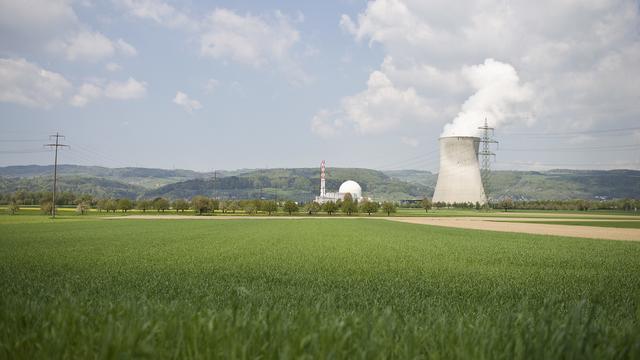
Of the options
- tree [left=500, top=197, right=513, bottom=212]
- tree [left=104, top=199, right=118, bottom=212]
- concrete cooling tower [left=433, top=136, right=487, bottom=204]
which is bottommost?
tree [left=104, top=199, right=118, bottom=212]

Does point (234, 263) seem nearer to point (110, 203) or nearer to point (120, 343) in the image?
point (120, 343)

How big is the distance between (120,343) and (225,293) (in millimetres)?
6690

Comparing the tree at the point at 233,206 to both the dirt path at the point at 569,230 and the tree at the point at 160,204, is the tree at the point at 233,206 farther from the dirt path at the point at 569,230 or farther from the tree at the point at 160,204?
the dirt path at the point at 569,230

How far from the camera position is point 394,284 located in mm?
12773

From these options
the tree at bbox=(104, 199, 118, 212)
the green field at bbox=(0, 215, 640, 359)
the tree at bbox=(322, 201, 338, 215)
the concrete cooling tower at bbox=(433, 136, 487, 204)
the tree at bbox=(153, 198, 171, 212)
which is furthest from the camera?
the tree at bbox=(153, 198, 171, 212)

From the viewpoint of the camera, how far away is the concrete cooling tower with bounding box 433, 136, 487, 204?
89.0m

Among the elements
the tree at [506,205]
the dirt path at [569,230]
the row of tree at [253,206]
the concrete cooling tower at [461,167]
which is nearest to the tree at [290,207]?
the row of tree at [253,206]

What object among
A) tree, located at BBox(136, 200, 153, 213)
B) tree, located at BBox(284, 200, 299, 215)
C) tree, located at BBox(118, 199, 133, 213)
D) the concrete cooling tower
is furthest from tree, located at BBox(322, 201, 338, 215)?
tree, located at BBox(118, 199, 133, 213)

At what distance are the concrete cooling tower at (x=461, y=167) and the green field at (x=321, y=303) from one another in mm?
61517

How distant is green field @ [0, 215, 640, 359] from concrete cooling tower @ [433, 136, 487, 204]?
202 feet

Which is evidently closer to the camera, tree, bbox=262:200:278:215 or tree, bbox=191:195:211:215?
tree, bbox=191:195:211:215

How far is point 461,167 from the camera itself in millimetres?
90188

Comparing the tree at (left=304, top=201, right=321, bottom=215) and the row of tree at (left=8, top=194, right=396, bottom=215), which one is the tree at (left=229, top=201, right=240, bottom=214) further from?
the tree at (left=304, top=201, right=321, bottom=215)

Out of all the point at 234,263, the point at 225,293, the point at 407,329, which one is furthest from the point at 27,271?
the point at 407,329
